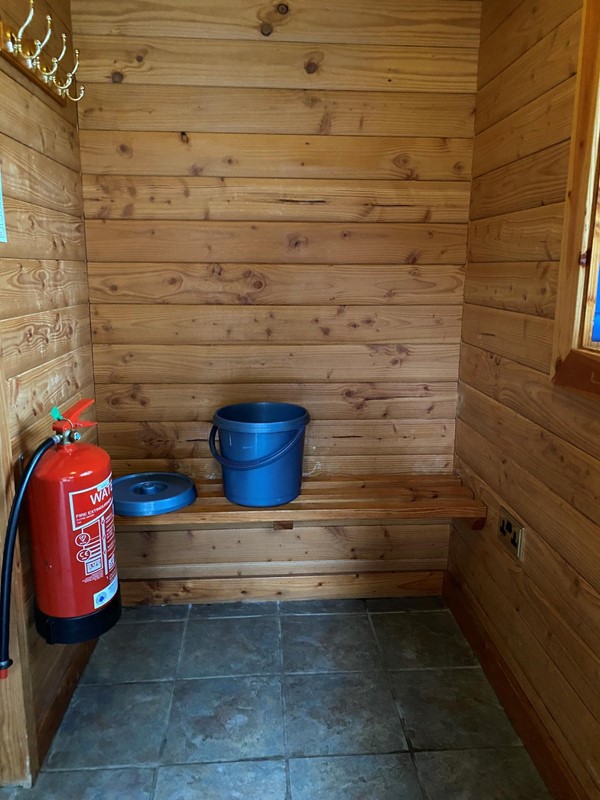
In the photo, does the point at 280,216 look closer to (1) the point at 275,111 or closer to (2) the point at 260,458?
(1) the point at 275,111

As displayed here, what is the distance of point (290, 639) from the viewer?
2.12m

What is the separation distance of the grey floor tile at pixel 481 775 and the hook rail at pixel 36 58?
82.2 inches

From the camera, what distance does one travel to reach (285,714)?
1759 millimetres

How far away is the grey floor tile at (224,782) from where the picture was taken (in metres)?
1.48

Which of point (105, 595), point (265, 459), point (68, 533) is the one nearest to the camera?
point (68, 533)

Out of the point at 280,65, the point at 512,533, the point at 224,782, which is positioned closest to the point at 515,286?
the point at 512,533

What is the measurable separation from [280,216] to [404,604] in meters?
1.58

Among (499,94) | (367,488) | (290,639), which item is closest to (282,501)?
(367,488)

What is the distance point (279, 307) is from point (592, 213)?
1107 millimetres

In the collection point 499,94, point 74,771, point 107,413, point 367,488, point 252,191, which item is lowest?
point 74,771

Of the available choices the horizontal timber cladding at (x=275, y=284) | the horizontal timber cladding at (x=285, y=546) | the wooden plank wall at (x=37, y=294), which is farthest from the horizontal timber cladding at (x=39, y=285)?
the horizontal timber cladding at (x=285, y=546)

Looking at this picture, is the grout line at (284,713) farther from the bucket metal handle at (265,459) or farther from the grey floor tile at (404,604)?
the bucket metal handle at (265,459)

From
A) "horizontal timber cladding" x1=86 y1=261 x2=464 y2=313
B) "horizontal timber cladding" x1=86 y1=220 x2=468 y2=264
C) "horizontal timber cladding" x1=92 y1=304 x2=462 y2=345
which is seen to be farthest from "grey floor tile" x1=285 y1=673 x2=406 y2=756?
"horizontal timber cladding" x1=86 y1=220 x2=468 y2=264

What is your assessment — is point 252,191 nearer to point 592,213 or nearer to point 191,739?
point 592,213
